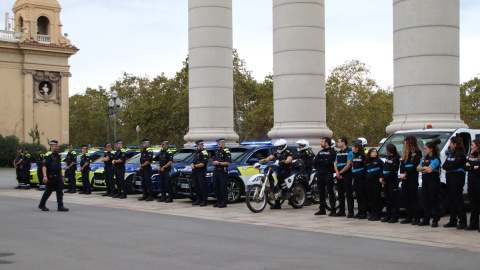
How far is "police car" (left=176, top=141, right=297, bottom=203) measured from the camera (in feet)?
55.1

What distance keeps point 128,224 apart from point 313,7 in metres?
11.8

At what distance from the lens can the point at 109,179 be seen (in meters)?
19.6

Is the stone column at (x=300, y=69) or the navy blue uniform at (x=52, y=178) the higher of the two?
the stone column at (x=300, y=69)

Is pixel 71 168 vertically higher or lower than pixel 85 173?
higher

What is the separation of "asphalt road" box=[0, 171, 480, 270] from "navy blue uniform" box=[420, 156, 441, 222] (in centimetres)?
226

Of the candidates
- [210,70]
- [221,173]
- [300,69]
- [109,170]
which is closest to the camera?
[221,173]

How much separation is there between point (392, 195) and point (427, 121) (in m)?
4.69

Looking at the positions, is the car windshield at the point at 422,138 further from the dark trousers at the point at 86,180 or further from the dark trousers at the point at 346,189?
the dark trousers at the point at 86,180

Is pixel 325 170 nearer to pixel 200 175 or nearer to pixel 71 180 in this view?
pixel 200 175

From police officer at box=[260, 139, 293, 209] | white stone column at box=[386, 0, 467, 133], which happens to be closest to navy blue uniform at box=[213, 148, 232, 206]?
police officer at box=[260, 139, 293, 209]

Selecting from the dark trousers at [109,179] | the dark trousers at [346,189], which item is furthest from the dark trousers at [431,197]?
the dark trousers at [109,179]

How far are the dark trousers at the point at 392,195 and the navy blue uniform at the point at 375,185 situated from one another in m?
0.32

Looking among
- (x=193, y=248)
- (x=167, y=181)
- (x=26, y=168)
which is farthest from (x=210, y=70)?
(x=193, y=248)

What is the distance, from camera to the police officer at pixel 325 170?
13.5 metres
